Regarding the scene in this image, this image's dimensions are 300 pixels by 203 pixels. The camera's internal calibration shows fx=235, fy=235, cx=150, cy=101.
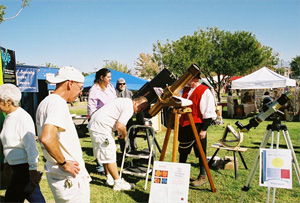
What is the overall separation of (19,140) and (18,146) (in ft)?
0.24

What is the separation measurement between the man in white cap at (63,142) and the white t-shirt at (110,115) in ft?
4.70

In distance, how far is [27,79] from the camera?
777cm

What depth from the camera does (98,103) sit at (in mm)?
4676

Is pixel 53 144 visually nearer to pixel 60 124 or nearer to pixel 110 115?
pixel 60 124

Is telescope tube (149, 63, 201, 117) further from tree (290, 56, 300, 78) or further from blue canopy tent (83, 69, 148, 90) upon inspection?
tree (290, 56, 300, 78)

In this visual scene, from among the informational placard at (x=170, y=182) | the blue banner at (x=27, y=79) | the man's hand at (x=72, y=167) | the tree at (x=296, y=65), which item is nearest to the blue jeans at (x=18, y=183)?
the man's hand at (x=72, y=167)

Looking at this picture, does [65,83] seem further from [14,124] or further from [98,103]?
[98,103]

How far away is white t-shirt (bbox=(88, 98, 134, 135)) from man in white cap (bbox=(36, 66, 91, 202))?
1.43 metres

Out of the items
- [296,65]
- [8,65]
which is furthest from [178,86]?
[296,65]

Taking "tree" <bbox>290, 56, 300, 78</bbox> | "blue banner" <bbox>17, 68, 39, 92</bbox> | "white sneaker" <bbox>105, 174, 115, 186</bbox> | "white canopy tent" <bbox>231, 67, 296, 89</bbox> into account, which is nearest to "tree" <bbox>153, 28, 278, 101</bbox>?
"white canopy tent" <bbox>231, 67, 296, 89</bbox>

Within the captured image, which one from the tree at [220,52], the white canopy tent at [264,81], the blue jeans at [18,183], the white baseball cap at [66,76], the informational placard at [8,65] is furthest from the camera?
the tree at [220,52]

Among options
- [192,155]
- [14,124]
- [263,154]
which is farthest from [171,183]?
[192,155]

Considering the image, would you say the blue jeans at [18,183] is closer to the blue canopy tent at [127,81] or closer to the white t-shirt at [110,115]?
the white t-shirt at [110,115]

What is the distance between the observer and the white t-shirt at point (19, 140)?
239cm
